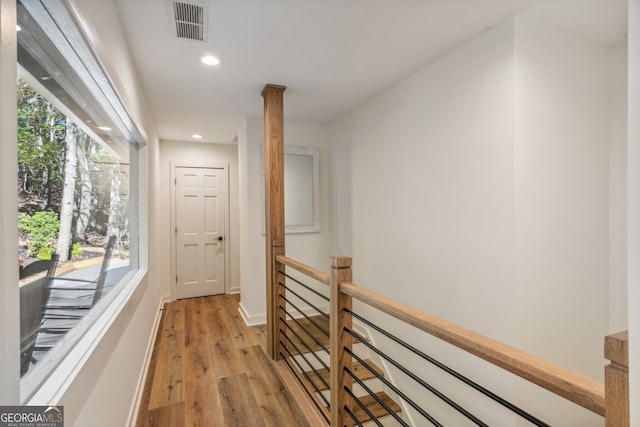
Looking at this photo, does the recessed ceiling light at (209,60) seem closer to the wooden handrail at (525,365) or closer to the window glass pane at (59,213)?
the window glass pane at (59,213)

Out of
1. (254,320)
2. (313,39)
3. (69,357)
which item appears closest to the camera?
(69,357)

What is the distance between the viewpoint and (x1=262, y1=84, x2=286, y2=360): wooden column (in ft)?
8.63

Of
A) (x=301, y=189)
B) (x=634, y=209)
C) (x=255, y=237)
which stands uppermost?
(x=301, y=189)

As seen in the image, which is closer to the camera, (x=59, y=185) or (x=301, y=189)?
(x=59, y=185)

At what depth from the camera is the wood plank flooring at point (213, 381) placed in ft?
6.49

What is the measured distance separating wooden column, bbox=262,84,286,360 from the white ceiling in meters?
0.28

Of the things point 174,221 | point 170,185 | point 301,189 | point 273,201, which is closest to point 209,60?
point 273,201

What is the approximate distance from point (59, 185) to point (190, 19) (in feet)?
4.05

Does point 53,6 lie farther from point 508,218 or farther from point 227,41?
point 508,218

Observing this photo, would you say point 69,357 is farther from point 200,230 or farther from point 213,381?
point 200,230

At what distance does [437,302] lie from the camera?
230 cm

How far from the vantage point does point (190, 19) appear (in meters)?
1.74

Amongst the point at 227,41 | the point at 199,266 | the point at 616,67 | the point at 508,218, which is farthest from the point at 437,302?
the point at 199,266

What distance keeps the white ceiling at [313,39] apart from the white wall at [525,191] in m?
0.16
